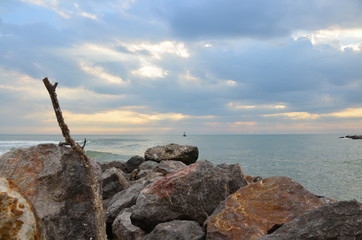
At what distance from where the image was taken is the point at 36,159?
351 inches

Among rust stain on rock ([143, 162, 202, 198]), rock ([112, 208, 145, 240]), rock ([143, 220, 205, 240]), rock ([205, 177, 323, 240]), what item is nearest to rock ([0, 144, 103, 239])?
rock ([112, 208, 145, 240])

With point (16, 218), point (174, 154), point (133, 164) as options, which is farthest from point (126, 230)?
point (133, 164)

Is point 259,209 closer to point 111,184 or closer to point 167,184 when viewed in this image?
point 167,184

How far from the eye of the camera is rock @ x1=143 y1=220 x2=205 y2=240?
772 centimetres

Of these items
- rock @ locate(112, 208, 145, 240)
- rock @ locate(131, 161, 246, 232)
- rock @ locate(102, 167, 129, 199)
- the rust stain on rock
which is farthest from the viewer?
rock @ locate(102, 167, 129, 199)

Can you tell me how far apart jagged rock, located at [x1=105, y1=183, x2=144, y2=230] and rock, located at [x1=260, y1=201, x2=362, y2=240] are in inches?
240

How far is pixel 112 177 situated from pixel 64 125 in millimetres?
7922

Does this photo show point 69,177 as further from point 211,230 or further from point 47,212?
point 211,230

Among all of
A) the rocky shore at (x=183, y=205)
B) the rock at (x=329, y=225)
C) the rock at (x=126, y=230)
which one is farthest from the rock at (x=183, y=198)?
the rock at (x=329, y=225)

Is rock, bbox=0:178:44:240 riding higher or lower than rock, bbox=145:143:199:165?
higher

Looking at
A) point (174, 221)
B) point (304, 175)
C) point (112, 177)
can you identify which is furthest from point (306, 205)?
point (304, 175)

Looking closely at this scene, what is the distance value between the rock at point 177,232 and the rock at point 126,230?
3.72ft

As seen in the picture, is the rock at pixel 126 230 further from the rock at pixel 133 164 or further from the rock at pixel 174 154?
the rock at pixel 133 164

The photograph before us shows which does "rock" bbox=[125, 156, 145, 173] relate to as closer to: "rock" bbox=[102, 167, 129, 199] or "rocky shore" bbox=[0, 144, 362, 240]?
"rock" bbox=[102, 167, 129, 199]
